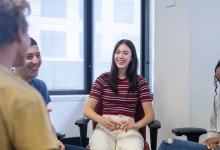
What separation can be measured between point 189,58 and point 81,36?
5.28 ft

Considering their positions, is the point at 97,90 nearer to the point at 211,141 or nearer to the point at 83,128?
the point at 83,128

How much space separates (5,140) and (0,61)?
16 cm

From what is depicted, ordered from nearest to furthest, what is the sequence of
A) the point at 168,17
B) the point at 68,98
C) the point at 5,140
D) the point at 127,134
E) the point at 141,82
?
1. the point at 5,140
2. the point at 127,134
3. the point at 141,82
4. the point at 168,17
5. the point at 68,98

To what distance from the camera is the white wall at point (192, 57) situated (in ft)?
7.79

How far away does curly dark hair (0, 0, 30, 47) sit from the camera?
61cm

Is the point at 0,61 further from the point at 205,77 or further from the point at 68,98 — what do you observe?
the point at 68,98

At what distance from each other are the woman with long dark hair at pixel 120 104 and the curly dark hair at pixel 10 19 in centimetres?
158

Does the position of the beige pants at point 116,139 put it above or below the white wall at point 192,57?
below

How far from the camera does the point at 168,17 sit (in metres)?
2.58

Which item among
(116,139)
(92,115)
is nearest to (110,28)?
(92,115)

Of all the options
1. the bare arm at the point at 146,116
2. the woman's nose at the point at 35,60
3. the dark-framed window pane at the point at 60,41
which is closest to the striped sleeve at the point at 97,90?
the bare arm at the point at 146,116

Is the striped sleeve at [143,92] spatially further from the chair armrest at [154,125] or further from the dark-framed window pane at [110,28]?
the dark-framed window pane at [110,28]

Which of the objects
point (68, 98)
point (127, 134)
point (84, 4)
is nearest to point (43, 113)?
point (127, 134)

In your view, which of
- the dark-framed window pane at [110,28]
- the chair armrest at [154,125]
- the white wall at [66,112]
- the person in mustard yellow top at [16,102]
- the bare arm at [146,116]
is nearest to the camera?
the person in mustard yellow top at [16,102]
